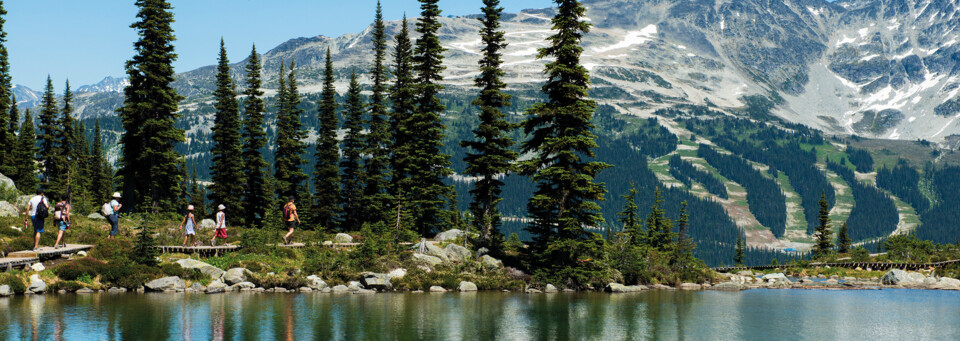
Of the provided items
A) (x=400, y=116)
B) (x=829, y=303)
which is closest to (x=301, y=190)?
→ (x=400, y=116)

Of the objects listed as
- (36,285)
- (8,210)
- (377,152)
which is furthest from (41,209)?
(377,152)

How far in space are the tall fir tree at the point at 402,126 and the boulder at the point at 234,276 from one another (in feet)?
50.1

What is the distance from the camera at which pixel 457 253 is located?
50469 mm

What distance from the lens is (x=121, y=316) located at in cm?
2916

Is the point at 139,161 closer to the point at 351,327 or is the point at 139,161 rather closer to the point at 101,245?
the point at 101,245

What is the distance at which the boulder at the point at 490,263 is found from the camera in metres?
49.6

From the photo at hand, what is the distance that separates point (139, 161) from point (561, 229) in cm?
3753

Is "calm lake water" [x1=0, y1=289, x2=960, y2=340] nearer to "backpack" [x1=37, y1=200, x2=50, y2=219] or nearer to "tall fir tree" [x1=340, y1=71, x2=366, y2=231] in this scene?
"backpack" [x1=37, y1=200, x2=50, y2=219]

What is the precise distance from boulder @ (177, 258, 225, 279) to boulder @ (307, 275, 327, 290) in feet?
16.5

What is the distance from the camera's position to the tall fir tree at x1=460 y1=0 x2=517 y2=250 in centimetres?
5312

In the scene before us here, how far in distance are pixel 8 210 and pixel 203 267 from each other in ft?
49.4

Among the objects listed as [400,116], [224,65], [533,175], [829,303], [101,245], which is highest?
[224,65]

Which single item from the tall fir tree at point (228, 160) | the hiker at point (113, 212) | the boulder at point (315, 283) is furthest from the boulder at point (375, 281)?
the tall fir tree at point (228, 160)

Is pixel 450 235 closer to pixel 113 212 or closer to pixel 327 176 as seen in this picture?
pixel 113 212
